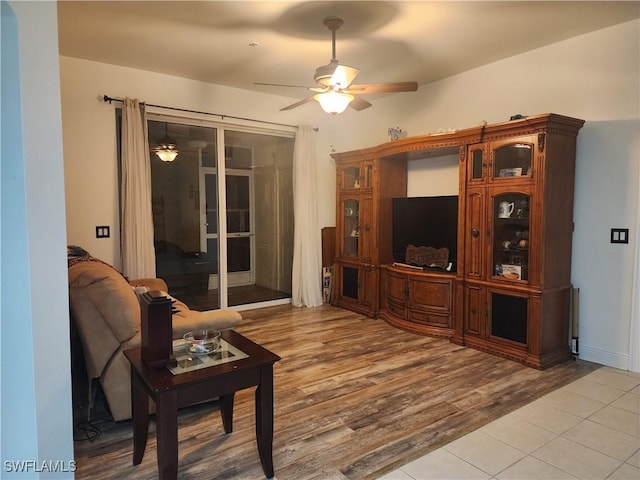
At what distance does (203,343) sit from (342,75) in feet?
7.23

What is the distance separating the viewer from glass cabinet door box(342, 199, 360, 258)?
18.0ft

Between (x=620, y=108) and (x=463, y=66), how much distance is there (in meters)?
1.57

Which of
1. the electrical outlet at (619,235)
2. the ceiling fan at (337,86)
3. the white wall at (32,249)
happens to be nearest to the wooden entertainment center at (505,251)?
the electrical outlet at (619,235)

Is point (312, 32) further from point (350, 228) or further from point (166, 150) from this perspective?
point (350, 228)

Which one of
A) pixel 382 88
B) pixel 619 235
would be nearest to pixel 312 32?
pixel 382 88

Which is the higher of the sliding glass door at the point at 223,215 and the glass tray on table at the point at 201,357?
the sliding glass door at the point at 223,215

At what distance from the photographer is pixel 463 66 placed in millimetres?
4434

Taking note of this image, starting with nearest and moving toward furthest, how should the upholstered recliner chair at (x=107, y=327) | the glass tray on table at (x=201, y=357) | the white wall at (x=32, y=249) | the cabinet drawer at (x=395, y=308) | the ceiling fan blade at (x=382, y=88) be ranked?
the white wall at (x=32, y=249) < the glass tray on table at (x=201, y=357) < the upholstered recliner chair at (x=107, y=327) < the ceiling fan blade at (x=382, y=88) < the cabinet drawer at (x=395, y=308)

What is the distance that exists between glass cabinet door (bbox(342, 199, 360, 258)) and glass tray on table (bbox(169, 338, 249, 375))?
3.41m

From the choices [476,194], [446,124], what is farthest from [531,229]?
[446,124]

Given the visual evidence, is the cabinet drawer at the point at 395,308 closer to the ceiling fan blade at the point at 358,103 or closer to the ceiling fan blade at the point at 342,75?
the ceiling fan blade at the point at 358,103

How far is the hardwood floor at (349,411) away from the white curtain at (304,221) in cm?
140

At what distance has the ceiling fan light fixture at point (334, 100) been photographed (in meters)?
3.32

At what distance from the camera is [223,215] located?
5305 millimetres
